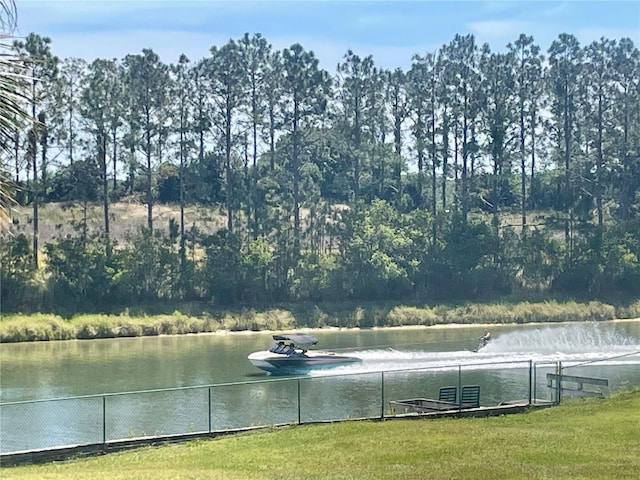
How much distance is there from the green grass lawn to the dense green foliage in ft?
154

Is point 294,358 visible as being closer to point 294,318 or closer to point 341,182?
point 294,318

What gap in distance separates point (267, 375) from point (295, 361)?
182 centimetres

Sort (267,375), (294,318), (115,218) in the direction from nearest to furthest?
(267,375)
(294,318)
(115,218)

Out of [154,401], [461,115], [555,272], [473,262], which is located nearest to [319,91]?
[461,115]

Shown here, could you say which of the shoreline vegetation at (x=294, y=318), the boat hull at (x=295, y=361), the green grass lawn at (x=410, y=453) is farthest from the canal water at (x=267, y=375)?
the green grass lawn at (x=410, y=453)

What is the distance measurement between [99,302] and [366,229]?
23.5 meters

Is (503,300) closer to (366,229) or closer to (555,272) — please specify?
(555,272)

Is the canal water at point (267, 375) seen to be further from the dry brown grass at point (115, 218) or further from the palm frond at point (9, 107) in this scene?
the dry brown grass at point (115, 218)

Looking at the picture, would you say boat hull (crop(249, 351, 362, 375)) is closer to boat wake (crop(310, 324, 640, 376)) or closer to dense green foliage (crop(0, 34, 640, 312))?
boat wake (crop(310, 324, 640, 376))

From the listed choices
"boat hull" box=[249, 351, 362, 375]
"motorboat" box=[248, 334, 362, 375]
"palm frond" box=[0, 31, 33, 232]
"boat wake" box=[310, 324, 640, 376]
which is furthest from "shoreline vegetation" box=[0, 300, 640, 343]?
"palm frond" box=[0, 31, 33, 232]

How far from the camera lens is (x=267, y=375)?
138 feet

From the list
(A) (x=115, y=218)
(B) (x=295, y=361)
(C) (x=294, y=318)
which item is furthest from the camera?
(A) (x=115, y=218)

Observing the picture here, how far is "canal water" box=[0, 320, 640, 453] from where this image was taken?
98.2ft

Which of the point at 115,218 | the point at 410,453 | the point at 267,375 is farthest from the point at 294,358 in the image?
the point at 115,218
